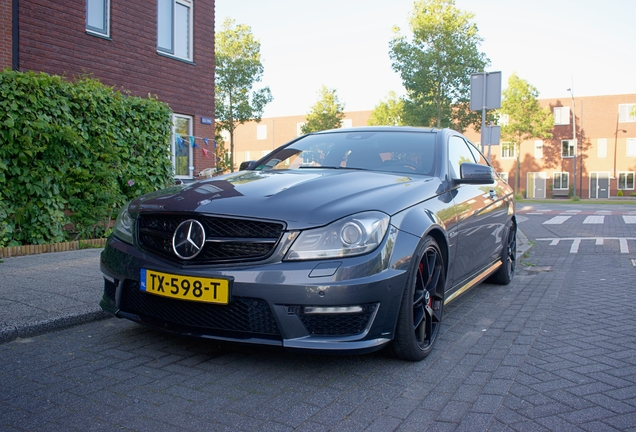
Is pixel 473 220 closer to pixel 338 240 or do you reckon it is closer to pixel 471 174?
pixel 471 174

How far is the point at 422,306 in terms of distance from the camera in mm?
3441

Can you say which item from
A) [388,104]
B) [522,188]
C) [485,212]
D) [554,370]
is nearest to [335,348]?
[554,370]

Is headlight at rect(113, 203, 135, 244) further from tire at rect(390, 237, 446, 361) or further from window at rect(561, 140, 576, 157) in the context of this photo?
window at rect(561, 140, 576, 157)

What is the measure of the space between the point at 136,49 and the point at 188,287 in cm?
1030

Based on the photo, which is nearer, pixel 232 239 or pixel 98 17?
pixel 232 239

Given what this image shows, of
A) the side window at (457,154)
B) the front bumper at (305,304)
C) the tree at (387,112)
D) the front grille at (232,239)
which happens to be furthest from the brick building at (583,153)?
the front grille at (232,239)

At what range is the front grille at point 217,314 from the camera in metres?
2.92

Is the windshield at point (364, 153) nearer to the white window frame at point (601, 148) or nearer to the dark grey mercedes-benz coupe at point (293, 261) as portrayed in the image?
the dark grey mercedes-benz coupe at point (293, 261)

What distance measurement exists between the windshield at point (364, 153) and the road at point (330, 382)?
1.31 metres

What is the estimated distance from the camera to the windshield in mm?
4297

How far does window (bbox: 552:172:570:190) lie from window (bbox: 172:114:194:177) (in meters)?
44.3

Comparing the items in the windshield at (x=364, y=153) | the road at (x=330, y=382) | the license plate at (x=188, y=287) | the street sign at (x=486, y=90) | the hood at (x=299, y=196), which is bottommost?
the road at (x=330, y=382)

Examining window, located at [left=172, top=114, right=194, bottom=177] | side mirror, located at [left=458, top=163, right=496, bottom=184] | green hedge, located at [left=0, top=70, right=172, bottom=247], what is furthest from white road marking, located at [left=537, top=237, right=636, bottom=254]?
window, located at [left=172, top=114, right=194, bottom=177]

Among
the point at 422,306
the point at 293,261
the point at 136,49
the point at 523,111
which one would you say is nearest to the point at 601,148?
the point at 523,111
